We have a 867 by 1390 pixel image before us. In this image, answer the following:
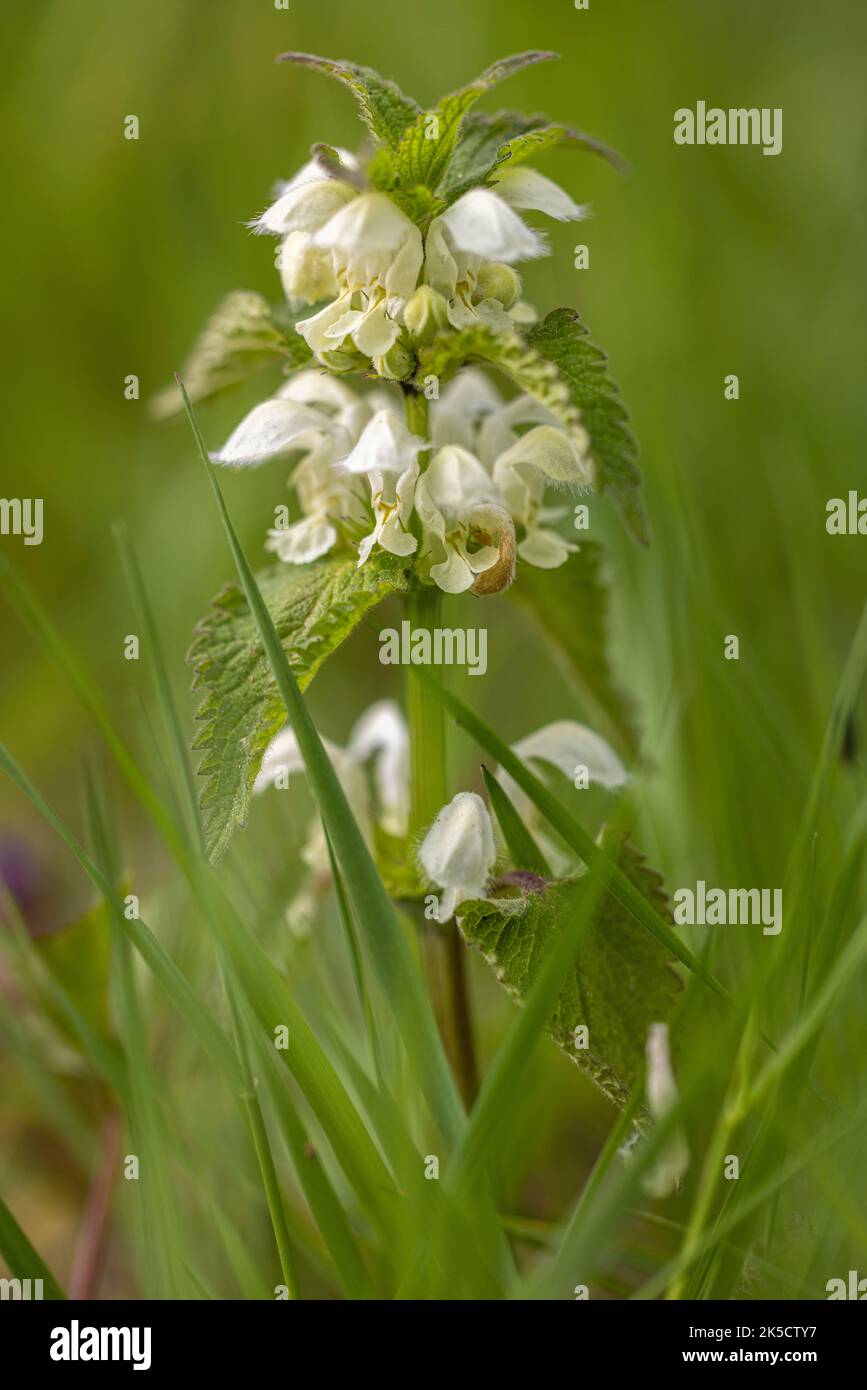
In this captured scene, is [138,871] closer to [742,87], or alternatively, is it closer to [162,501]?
[162,501]

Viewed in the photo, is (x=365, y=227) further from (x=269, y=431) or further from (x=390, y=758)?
(x=390, y=758)

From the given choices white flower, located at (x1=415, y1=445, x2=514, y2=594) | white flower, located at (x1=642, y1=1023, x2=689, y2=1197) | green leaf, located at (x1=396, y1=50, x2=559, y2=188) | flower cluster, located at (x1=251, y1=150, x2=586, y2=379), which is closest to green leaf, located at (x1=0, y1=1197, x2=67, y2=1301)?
white flower, located at (x1=642, y1=1023, x2=689, y2=1197)

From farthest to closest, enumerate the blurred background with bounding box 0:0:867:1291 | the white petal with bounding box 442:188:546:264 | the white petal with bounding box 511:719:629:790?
the blurred background with bounding box 0:0:867:1291
the white petal with bounding box 511:719:629:790
the white petal with bounding box 442:188:546:264

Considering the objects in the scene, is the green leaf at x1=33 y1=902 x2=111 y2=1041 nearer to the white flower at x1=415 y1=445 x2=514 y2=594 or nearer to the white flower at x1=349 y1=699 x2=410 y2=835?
the white flower at x1=349 y1=699 x2=410 y2=835

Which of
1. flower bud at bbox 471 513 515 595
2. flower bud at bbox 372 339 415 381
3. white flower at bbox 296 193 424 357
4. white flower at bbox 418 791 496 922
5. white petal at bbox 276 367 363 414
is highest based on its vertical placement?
white petal at bbox 276 367 363 414

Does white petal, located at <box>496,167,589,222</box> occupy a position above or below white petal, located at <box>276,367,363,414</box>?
above

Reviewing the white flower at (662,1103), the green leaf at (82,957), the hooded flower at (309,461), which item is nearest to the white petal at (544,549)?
the hooded flower at (309,461)

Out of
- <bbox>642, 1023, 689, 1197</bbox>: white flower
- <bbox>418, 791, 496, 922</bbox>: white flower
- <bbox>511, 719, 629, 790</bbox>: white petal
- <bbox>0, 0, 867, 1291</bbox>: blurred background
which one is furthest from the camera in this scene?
<bbox>0, 0, 867, 1291</bbox>: blurred background

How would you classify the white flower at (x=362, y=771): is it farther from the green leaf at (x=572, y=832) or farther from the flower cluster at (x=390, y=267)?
the flower cluster at (x=390, y=267)
